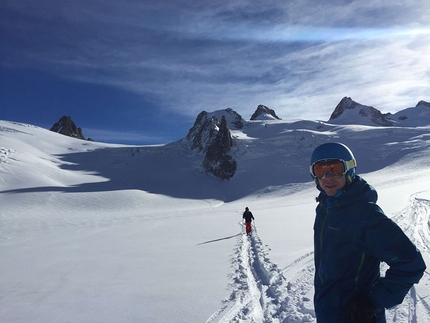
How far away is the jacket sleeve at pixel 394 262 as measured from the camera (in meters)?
1.89

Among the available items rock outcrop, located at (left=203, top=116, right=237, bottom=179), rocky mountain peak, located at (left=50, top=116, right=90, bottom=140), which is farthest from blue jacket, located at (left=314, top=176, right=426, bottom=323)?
Result: rocky mountain peak, located at (left=50, top=116, right=90, bottom=140)

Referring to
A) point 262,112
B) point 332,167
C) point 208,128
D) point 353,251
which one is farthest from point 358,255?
point 262,112

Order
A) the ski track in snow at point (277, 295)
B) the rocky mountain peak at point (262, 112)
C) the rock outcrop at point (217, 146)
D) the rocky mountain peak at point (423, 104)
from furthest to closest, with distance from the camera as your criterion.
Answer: the rocky mountain peak at point (423, 104) < the rocky mountain peak at point (262, 112) < the rock outcrop at point (217, 146) < the ski track in snow at point (277, 295)

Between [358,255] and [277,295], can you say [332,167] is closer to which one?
[358,255]

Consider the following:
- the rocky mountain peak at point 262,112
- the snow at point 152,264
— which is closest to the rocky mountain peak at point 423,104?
the rocky mountain peak at point 262,112

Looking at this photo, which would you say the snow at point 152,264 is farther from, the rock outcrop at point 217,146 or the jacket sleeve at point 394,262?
the rock outcrop at point 217,146

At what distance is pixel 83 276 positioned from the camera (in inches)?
330

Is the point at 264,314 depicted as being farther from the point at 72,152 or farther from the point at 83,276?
the point at 72,152

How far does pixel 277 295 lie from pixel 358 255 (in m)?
4.26

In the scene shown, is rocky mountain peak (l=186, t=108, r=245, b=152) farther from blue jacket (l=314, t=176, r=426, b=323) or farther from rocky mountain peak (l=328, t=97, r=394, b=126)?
blue jacket (l=314, t=176, r=426, b=323)

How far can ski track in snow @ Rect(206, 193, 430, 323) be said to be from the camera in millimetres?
4770

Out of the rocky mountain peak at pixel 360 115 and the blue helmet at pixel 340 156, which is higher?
the rocky mountain peak at pixel 360 115

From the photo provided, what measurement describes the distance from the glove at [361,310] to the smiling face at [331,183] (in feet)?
2.78

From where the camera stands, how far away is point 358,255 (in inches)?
89.5
